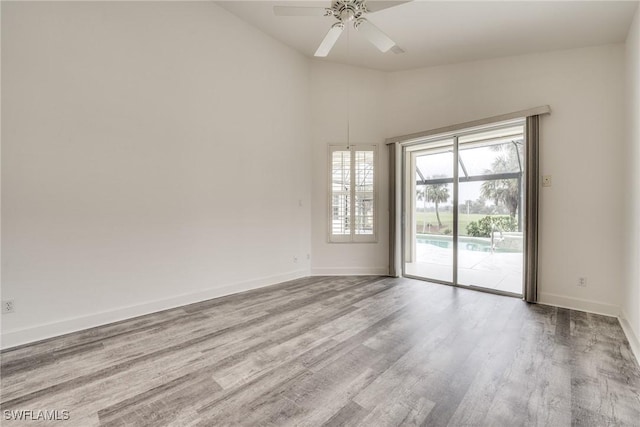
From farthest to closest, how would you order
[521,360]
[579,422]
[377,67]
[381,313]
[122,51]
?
[377,67], [381,313], [122,51], [521,360], [579,422]

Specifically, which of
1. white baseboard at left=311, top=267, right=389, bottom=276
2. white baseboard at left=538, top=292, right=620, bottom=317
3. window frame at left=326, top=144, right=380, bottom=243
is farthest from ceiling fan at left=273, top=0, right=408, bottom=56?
white baseboard at left=538, top=292, right=620, bottom=317

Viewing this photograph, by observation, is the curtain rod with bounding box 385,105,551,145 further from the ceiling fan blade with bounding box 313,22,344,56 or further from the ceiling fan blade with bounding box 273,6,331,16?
the ceiling fan blade with bounding box 273,6,331,16

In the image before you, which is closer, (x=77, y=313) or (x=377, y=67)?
(x=77, y=313)

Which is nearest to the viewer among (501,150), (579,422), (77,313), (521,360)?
(579,422)

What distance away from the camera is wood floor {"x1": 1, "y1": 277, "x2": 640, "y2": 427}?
1564 mm

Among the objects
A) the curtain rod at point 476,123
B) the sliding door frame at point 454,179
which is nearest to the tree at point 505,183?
the sliding door frame at point 454,179

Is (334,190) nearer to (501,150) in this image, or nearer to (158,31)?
(501,150)

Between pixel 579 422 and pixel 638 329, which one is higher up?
pixel 638 329

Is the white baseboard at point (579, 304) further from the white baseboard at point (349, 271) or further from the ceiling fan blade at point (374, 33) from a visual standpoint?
the ceiling fan blade at point (374, 33)

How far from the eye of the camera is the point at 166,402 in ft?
5.40

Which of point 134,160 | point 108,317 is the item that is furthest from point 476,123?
point 108,317

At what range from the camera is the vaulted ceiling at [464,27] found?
2.76 metres

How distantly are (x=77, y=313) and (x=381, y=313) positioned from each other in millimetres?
3102

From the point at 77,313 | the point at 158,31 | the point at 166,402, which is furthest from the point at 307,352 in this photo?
the point at 158,31
